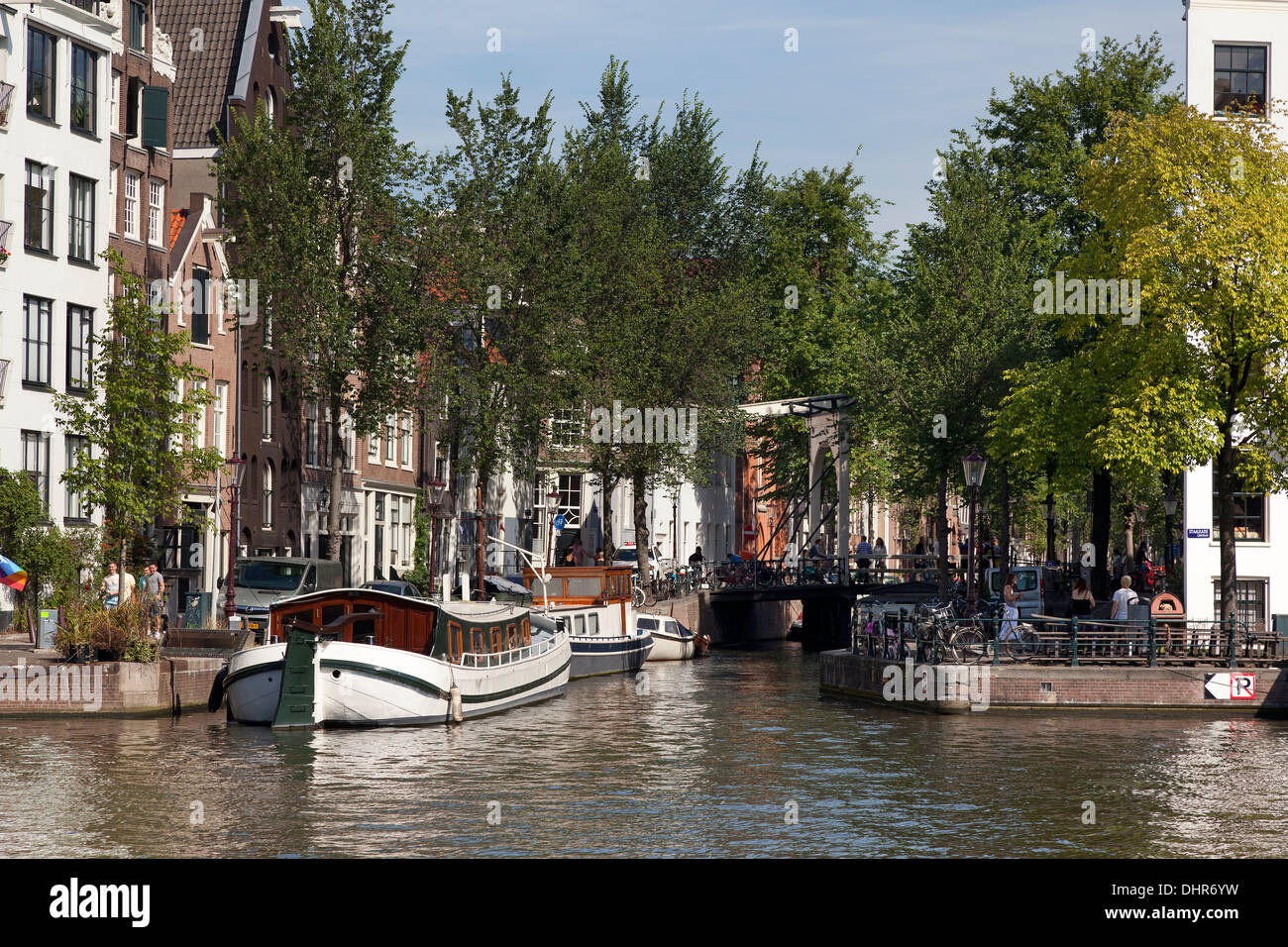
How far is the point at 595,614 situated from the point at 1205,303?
2029 cm

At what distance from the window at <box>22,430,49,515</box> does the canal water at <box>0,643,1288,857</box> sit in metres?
15.8

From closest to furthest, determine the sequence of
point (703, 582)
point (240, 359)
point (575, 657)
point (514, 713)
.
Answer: point (514, 713)
point (575, 657)
point (240, 359)
point (703, 582)

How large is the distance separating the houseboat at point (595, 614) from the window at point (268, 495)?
10835 millimetres

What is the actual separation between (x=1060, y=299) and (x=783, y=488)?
3079 centimetres

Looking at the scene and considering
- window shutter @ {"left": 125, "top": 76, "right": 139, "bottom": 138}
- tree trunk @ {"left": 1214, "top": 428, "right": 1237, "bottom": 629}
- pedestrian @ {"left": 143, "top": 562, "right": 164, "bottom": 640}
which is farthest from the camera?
window shutter @ {"left": 125, "top": 76, "right": 139, "bottom": 138}

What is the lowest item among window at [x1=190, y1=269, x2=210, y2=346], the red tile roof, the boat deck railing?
the boat deck railing

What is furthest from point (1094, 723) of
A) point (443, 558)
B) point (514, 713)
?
point (443, 558)

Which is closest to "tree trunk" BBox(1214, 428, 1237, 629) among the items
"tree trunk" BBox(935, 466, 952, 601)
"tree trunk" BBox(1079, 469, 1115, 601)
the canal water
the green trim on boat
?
the canal water

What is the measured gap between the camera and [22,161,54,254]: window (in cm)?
4647

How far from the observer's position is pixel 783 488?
243 feet

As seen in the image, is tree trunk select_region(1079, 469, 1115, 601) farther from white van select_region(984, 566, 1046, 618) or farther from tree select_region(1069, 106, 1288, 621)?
tree select_region(1069, 106, 1288, 621)

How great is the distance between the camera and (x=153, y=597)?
3350 cm

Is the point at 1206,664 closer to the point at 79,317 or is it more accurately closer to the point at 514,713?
the point at 514,713

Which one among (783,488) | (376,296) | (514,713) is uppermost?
(376,296)
